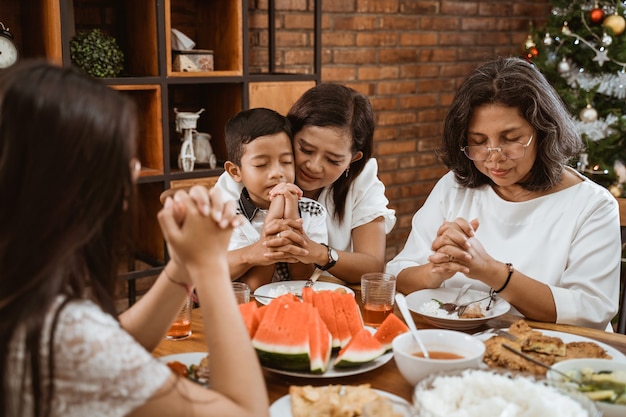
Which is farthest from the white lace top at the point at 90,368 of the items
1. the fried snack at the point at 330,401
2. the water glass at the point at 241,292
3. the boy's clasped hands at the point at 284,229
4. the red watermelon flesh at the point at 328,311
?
the boy's clasped hands at the point at 284,229

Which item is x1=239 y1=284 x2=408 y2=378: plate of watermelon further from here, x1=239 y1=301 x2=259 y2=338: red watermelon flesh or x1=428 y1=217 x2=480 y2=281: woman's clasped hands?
x1=428 y1=217 x2=480 y2=281: woman's clasped hands

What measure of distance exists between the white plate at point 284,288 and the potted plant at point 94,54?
1.51 meters

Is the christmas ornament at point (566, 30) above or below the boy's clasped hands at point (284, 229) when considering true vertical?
above

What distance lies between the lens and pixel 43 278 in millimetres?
875

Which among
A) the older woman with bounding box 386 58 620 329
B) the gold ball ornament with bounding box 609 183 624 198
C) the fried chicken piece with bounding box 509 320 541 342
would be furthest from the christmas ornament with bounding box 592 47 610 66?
the fried chicken piece with bounding box 509 320 541 342

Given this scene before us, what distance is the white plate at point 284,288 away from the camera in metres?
1.74

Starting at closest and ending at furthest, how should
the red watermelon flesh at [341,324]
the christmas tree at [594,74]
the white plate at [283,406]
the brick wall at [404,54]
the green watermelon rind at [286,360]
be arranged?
the white plate at [283,406], the green watermelon rind at [286,360], the red watermelon flesh at [341,324], the christmas tree at [594,74], the brick wall at [404,54]

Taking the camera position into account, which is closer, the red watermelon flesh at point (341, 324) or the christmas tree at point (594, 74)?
the red watermelon flesh at point (341, 324)

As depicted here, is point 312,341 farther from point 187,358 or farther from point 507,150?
point 507,150

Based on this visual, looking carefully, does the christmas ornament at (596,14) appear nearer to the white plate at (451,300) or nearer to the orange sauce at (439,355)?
the white plate at (451,300)

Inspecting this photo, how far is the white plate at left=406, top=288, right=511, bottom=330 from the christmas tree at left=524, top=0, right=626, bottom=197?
7.66 feet

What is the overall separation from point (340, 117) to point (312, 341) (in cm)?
99

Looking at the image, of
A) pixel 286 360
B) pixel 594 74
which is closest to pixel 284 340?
pixel 286 360

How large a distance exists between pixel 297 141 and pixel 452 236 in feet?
2.09
